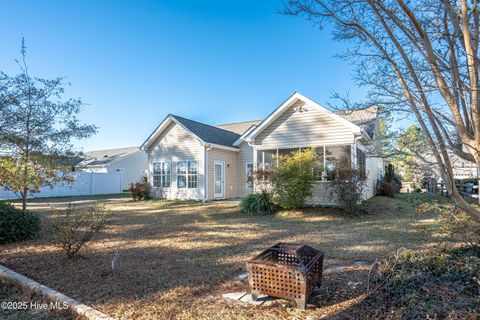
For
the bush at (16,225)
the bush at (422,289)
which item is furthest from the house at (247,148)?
the bush at (16,225)

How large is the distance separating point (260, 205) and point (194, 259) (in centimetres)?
639

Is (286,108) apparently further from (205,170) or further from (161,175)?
(161,175)

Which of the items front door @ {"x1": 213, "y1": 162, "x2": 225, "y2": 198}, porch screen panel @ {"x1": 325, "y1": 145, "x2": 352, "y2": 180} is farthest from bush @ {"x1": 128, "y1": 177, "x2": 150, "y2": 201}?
porch screen panel @ {"x1": 325, "y1": 145, "x2": 352, "y2": 180}

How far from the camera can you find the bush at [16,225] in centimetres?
618

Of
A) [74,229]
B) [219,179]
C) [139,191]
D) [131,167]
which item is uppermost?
[131,167]

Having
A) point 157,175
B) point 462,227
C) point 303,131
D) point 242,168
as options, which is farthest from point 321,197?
point 157,175

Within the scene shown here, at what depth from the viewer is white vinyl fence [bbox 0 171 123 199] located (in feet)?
72.3

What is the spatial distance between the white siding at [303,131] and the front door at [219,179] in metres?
4.14

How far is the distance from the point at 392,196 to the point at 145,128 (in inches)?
830

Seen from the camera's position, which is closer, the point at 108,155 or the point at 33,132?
the point at 33,132

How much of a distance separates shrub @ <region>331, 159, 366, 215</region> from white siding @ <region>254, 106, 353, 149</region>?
2.03 metres

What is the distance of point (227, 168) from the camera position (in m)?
17.4

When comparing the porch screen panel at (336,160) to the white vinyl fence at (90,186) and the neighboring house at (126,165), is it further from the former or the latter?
the neighboring house at (126,165)

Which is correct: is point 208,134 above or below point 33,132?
above
